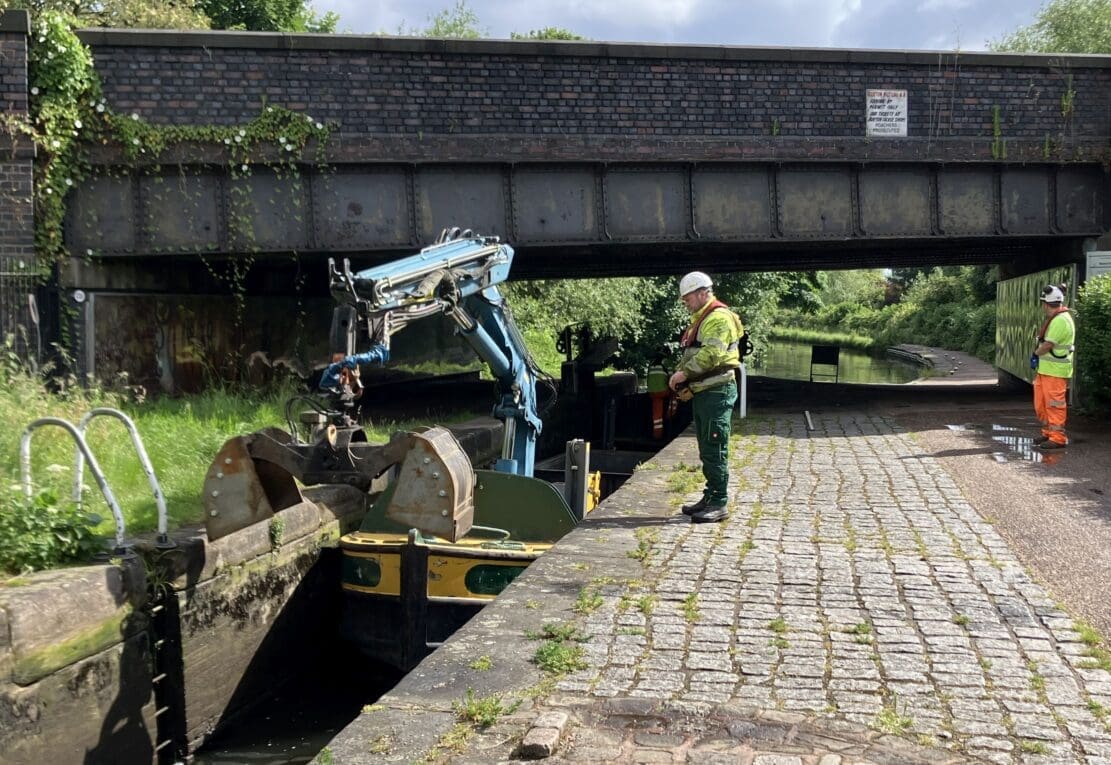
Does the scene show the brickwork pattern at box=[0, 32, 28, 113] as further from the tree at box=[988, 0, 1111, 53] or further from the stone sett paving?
the tree at box=[988, 0, 1111, 53]

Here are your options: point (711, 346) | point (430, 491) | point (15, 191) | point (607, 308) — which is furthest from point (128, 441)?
point (607, 308)

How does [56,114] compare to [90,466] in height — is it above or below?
above

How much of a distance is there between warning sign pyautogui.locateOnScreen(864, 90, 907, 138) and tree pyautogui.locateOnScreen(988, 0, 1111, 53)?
2369 cm

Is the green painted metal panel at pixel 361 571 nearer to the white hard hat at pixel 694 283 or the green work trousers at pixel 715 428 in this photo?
the green work trousers at pixel 715 428

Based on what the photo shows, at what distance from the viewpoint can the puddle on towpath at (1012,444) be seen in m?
11.3

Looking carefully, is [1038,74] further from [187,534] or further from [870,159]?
[187,534]

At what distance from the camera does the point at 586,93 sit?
1547 cm

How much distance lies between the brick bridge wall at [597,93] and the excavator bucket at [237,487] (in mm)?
8366

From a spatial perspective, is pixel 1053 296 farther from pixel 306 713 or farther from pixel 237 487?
pixel 237 487

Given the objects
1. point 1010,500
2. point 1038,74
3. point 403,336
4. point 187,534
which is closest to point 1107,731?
point 1010,500

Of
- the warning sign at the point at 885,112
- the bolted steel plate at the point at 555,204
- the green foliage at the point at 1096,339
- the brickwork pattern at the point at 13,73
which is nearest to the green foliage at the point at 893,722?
the green foliage at the point at 1096,339

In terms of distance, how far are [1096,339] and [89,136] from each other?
14120 millimetres

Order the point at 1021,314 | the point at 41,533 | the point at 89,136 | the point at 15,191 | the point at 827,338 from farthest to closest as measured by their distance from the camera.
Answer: the point at 827,338, the point at 1021,314, the point at 89,136, the point at 15,191, the point at 41,533

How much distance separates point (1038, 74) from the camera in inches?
643
